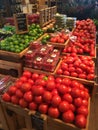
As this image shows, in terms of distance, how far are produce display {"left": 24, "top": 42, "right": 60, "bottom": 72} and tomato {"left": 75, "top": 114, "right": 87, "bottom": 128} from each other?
0.85 meters

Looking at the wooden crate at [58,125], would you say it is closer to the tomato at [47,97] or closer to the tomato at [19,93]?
the tomato at [47,97]

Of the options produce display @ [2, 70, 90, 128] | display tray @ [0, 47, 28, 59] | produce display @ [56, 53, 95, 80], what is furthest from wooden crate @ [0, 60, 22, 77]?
produce display @ [2, 70, 90, 128]

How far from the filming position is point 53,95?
1302 millimetres

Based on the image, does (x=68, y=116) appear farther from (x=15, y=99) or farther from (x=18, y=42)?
(x=18, y=42)

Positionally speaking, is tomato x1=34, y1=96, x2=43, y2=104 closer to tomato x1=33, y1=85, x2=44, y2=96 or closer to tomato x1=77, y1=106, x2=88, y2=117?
tomato x1=33, y1=85, x2=44, y2=96

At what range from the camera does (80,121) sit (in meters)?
1.19

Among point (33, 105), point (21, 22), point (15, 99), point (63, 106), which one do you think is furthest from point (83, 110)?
point (21, 22)

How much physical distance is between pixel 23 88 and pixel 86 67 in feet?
3.14

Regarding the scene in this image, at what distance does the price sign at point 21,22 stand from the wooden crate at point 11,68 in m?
0.69

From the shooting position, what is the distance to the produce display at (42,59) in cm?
193

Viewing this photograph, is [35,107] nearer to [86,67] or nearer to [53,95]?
[53,95]

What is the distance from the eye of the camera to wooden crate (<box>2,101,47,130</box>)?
4.35 ft

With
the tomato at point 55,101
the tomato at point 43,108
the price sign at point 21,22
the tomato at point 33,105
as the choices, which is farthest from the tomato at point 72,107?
the price sign at point 21,22

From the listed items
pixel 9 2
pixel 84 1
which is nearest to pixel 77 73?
pixel 84 1
